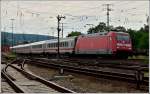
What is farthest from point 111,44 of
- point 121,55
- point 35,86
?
point 35,86

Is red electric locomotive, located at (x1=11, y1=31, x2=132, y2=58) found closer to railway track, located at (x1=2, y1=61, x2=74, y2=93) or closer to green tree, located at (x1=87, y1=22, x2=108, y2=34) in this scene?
green tree, located at (x1=87, y1=22, x2=108, y2=34)

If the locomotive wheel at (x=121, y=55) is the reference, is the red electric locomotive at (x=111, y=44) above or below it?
above

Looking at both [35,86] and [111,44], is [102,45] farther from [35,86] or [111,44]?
[35,86]

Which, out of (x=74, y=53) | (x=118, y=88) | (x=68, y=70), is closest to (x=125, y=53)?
(x=74, y=53)

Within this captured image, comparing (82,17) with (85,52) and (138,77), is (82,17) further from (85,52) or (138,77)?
(138,77)

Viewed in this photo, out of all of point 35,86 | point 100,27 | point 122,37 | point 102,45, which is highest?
point 100,27

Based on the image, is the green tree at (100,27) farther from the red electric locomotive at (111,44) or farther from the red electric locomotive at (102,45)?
the red electric locomotive at (111,44)

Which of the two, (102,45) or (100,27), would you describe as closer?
(102,45)

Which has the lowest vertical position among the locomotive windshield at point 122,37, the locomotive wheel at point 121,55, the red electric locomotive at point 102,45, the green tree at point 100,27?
the locomotive wheel at point 121,55

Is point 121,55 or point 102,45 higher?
point 102,45

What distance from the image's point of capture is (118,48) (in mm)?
31938

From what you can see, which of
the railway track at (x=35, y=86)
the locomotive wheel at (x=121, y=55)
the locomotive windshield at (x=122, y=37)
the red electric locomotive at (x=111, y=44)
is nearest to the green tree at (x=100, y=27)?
the red electric locomotive at (x=111, y=44)

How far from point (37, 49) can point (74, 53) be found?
20.4m

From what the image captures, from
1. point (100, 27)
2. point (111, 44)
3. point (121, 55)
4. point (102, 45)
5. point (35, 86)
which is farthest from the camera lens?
point (100, 27)
